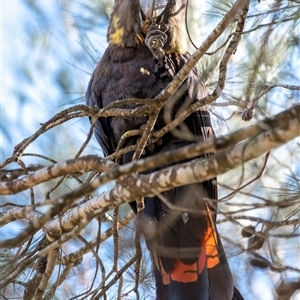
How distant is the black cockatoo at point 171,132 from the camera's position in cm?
227

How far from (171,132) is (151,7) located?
54 centimetres

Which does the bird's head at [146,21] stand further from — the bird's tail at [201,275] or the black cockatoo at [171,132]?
the bird's tail at [201,275]

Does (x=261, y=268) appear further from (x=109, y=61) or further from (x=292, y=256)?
(x=109, y=61)

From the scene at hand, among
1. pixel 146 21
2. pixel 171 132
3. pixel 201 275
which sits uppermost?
pixel 146 21

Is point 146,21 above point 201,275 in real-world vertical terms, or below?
above

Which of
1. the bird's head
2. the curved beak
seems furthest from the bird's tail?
the curved beak

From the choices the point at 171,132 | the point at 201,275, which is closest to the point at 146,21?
the point at 171,132

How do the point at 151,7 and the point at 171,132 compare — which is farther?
the point at 151,7

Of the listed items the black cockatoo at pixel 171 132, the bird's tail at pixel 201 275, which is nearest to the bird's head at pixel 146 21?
the black cockatoo at pixel 171 132

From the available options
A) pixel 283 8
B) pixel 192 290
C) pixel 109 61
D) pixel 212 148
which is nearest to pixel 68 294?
pixel 192 290

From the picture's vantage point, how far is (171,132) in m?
2.35

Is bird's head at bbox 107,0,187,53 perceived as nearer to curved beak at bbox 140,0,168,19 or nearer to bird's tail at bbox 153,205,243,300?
curved beak at bbox 140,0,168,19

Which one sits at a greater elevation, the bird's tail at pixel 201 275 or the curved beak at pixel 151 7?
the curved beak at pixel 151 7

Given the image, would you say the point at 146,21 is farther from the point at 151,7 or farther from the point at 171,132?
the point at 171,132
